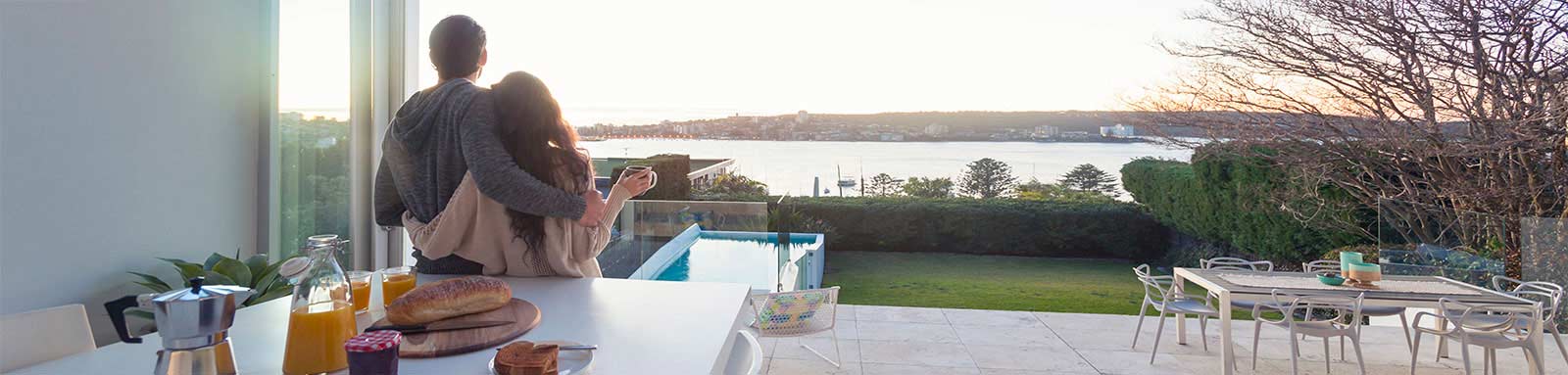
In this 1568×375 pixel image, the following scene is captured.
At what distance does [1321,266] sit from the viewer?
4637 millimetres

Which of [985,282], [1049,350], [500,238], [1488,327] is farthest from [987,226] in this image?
[500,238]

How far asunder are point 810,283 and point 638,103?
12.0ft

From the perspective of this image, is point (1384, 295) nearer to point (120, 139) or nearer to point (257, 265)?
point (257, 265)

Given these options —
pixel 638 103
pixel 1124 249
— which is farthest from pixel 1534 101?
pixel 638 103

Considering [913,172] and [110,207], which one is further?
[913,172]

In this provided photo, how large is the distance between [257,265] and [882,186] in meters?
8.84

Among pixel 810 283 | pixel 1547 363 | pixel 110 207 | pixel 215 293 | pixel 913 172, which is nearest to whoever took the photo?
pixel 215 293

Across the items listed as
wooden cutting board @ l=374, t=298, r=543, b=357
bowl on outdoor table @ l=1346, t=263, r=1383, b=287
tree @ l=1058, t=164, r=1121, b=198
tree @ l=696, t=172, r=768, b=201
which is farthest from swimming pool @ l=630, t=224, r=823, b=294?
tree @ l=1058, t=164, r=1121, b=198

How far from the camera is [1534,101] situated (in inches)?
176

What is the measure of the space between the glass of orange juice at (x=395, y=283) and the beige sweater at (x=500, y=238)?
24cm

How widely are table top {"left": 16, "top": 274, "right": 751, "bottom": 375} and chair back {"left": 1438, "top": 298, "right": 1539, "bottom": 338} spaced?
3.36 m

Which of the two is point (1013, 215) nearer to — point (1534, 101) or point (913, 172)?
point (913, 172)

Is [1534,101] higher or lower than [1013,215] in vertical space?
higher

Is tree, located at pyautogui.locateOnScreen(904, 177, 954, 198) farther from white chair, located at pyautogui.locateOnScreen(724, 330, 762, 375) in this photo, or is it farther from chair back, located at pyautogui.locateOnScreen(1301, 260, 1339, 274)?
white chair, located at pyautogui.locateOnScreen(724, 330, 762, 375)
